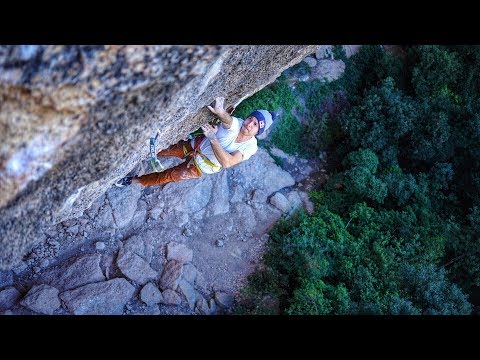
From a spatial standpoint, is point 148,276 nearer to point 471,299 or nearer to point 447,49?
point 471,299

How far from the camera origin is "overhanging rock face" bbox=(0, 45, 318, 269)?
3.35 m

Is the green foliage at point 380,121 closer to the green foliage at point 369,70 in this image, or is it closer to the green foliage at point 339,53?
the green foliage at point 369,70

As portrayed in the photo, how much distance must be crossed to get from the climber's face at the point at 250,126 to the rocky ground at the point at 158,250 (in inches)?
127

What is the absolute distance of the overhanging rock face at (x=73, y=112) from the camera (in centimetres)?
335

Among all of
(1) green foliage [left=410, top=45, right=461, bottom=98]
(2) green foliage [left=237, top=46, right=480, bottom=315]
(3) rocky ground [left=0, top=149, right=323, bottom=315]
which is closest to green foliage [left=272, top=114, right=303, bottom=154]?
(2) green foliage [left=237, top=46, right=480, bottom=315]

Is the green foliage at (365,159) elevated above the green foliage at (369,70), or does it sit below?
below

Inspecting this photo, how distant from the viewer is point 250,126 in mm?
6188

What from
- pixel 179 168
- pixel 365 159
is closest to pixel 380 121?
pixel 365 159

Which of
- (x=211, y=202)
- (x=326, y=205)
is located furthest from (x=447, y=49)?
(x=211, y=202)

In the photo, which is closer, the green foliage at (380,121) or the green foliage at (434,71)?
the green foliage at (380,121)

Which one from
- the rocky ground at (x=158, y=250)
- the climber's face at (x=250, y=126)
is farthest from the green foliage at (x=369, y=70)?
the climber's face at (x=250, y=126)

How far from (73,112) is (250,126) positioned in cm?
295

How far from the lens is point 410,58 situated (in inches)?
554
